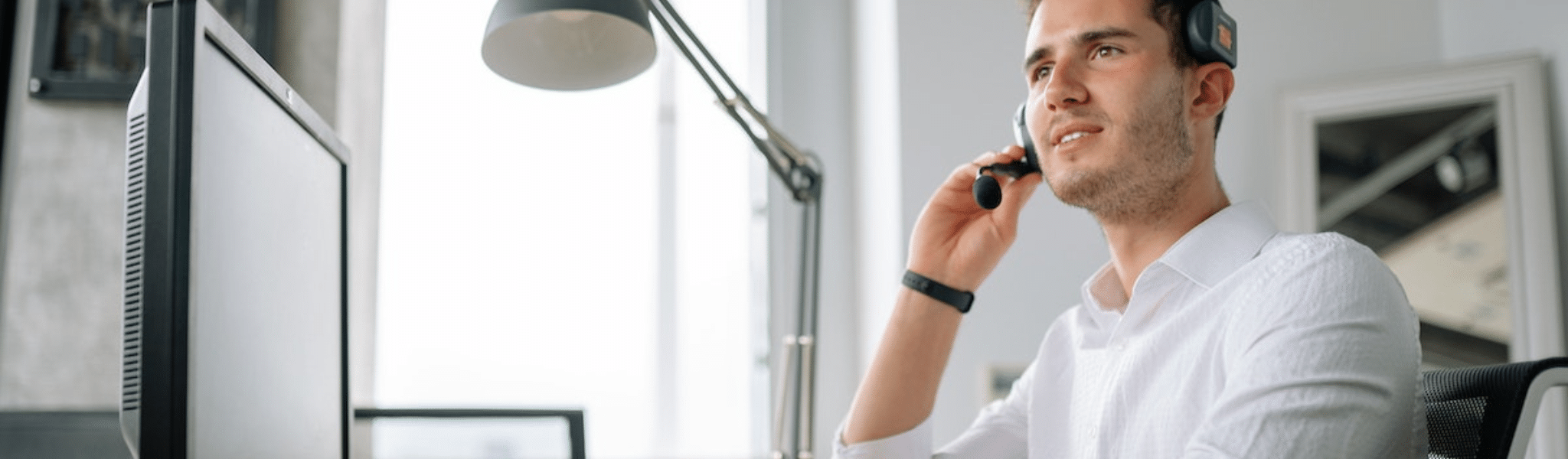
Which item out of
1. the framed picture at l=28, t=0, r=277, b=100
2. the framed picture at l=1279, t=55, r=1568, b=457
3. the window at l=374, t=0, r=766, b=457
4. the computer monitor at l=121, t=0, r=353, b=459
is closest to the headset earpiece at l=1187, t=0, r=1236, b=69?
the computer monitor at l=121, t=0, r=353, b=459

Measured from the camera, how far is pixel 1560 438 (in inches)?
78.0

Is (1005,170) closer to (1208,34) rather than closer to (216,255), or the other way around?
(1208,34)

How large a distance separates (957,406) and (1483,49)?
1.15 meters

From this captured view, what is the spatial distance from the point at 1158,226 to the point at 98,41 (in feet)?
6.22

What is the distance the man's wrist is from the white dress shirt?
10 cm

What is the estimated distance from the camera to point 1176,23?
1.21 metres

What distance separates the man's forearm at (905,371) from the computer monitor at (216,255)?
55 centimetres

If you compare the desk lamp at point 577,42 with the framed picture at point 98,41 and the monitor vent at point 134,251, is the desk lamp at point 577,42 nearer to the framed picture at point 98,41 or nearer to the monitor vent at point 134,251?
the monitor vent at point 134,251

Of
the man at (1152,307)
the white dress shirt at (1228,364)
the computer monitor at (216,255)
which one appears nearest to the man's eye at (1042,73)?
the man at (1152,307)

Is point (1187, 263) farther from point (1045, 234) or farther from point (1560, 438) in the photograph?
point (1560, 438)

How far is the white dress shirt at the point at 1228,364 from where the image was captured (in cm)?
87

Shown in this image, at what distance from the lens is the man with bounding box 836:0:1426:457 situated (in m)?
0.88

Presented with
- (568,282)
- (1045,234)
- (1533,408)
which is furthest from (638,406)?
(1533,408)

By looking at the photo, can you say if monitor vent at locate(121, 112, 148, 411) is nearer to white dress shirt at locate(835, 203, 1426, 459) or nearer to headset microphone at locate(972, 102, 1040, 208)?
white dress shirt at locate(835, 203, 1426, 459)
